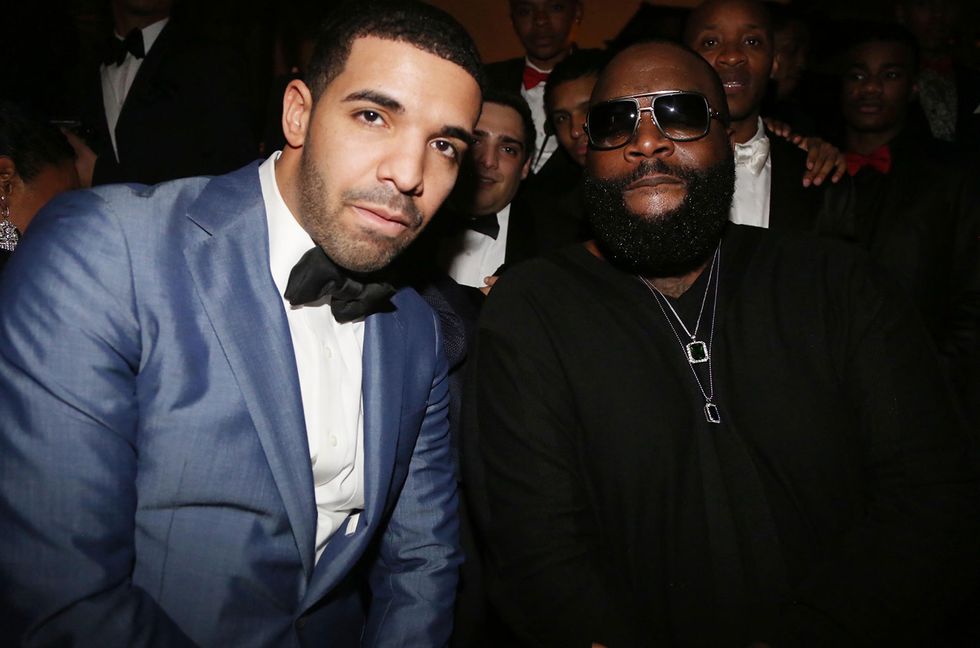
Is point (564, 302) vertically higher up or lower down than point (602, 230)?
lower down

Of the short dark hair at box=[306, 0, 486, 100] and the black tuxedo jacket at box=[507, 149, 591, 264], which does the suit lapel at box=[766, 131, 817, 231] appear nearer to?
the black tuxedo jacket at box=[507, 149, 591, 264]

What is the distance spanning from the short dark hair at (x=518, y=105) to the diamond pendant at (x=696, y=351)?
190 cm

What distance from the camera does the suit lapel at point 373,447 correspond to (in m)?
1.80

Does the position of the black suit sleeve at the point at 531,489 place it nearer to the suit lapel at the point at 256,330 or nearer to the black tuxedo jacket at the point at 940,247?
the suit lapel at the point at 256,330

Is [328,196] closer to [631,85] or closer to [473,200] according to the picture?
[631,85]

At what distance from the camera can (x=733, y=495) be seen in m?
1.84

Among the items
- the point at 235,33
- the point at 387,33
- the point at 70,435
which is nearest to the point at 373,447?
the point at 70,435

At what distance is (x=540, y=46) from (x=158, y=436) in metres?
3.99

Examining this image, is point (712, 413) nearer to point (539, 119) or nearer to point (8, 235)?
point (8, 235)

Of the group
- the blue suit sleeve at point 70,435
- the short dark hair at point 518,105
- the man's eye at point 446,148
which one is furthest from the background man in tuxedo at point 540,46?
the blue suit sleeve at point 70,435

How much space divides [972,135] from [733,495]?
3.84 meters

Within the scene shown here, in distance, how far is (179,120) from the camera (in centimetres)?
392

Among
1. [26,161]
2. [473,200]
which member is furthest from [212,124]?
[473,200]

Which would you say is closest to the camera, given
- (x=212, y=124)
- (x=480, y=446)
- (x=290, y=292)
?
(x=290, y=292)
